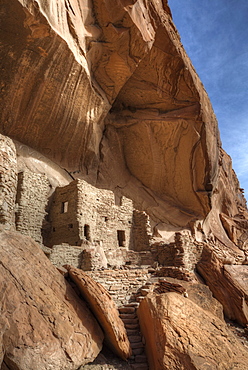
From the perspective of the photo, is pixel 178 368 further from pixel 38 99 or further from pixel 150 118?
pixel 150 118

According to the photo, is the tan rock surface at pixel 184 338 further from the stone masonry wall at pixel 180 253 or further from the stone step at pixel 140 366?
the stone masonry wall at pixel 180 253

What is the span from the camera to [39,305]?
12.9 feet

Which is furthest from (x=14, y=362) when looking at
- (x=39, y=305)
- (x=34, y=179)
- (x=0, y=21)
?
(x=0, y=21)

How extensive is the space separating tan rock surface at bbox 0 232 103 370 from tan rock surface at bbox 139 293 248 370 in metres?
0.94

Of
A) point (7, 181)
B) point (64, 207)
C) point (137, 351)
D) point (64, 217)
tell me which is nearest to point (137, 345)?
point (137, 351)

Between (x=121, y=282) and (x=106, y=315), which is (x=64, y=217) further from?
(x=106, y=315)

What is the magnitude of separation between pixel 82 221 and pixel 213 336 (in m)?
7.08

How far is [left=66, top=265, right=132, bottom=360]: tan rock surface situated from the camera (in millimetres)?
4340

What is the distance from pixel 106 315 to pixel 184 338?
131 centimetres

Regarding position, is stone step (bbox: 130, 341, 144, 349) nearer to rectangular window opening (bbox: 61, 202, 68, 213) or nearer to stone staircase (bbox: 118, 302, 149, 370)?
stone staircase (bbox: 118, 302, 149, 370)

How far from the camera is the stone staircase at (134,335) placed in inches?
171

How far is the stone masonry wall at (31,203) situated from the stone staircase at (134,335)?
18.7 feet

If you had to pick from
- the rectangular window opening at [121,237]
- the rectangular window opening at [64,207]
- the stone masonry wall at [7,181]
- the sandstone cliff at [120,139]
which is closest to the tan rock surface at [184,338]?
the sandstone cliff at [120,139]

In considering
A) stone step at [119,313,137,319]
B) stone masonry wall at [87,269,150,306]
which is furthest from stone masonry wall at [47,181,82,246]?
stone step at [119,313,137,319]
